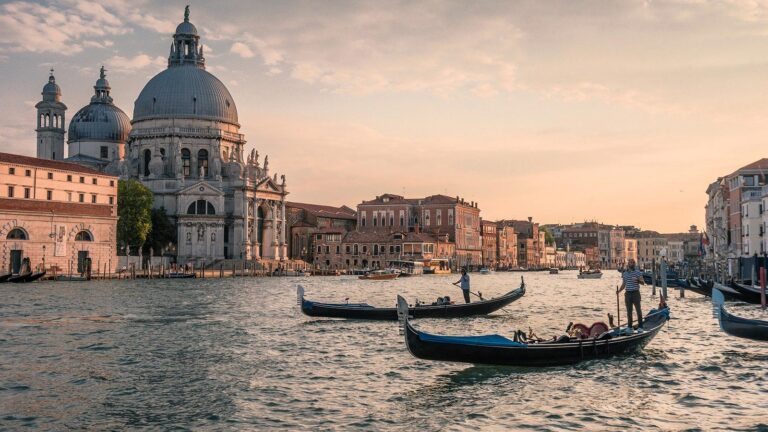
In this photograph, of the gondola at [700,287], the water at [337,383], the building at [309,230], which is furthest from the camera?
the building at [309,230]

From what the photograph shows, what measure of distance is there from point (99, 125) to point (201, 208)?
2019cm

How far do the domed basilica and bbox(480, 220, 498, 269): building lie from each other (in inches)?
1445

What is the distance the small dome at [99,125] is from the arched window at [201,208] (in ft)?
59.9

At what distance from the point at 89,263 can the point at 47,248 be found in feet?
11.8

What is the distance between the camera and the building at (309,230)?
88688 millimetres

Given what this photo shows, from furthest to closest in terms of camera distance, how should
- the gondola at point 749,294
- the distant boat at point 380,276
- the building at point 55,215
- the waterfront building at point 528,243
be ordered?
the waterfront building at point 528,243
the distant boat at point 380,276
the building at point 55,215
the gondola at point 749,294

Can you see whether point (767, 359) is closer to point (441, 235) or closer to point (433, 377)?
point (433, 377)

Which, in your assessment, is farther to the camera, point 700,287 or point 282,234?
point 282,234

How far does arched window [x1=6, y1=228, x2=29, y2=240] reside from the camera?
A: 5009 centimetres

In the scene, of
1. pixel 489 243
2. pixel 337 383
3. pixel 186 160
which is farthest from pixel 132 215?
pixel 489 243

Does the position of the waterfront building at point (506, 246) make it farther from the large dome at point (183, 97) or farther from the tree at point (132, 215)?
the tree at point (132, 215)

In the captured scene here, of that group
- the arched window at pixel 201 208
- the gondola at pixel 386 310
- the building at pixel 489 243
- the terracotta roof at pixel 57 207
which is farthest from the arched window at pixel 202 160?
the gondola at pixel 386 310

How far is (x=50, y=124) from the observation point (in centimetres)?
8844

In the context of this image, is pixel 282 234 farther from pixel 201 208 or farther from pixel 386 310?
pixel 386 310
